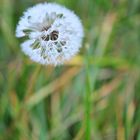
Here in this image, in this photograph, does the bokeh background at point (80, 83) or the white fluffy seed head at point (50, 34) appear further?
the bokeh background at point (80, 83)

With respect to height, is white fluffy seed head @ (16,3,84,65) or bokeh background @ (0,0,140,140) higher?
white fluffy seed head @ (16,3,84,65)

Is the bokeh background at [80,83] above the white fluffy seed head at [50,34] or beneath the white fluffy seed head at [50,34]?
beneath

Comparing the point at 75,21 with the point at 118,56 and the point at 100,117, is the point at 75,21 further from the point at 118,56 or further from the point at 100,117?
the point at 118,56

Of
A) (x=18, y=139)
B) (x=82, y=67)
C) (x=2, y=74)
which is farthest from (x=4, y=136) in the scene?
(x=82, y=67)

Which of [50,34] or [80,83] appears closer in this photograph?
[50,34]

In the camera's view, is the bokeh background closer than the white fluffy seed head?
No
